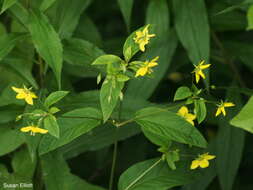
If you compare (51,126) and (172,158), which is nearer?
(51,126)

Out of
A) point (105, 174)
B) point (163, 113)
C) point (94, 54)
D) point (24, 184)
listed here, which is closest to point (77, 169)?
point (105, 174)

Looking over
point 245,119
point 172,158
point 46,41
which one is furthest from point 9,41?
point 245,119

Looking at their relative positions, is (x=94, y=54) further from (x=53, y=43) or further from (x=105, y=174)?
(x=105, y=174)

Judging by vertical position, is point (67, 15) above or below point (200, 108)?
above

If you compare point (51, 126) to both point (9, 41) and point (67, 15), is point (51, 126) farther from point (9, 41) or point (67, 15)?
point (67, 15)

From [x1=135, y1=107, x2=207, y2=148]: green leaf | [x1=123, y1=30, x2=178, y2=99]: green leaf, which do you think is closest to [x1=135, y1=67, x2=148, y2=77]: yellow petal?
[x1=135, y1=107, x2=207, y2=148]: green leaf
